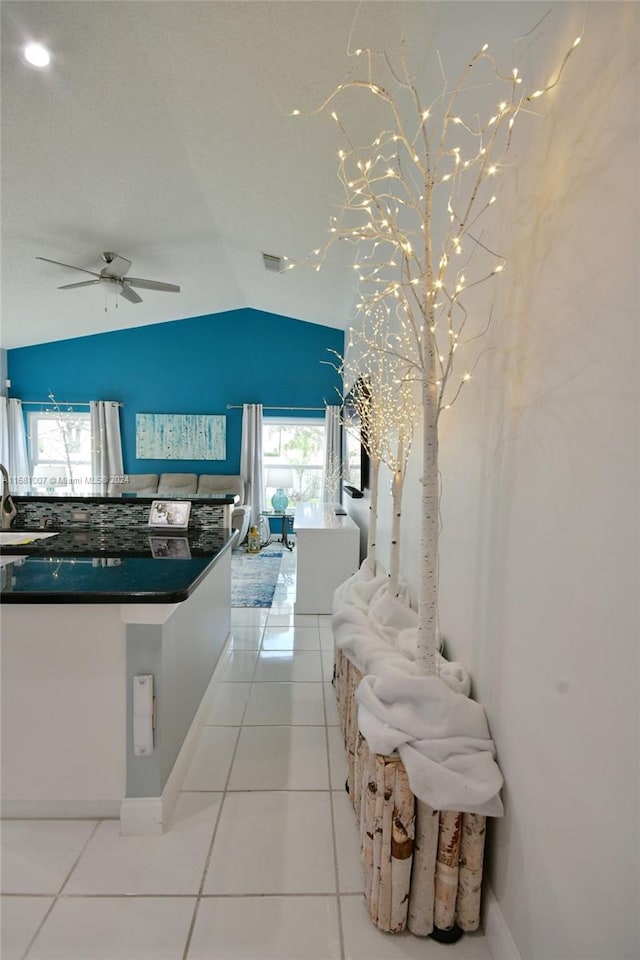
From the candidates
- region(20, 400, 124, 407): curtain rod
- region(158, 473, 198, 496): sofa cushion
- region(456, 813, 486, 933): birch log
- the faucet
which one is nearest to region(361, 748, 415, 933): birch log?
region(456, 813, 486, 933): birch log

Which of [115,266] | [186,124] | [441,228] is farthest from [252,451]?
[441,228]

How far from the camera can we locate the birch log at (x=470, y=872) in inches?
46.5

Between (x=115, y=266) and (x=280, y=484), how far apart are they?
350 cm

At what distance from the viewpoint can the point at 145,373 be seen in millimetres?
6812

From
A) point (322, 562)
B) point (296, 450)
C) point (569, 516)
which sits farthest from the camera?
point (296, 450)

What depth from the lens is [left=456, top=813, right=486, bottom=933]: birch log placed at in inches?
46.5

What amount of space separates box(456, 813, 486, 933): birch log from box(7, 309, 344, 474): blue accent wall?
6047 mm

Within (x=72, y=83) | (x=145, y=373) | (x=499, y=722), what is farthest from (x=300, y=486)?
(x=499, y=722)

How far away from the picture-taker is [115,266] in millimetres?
4109

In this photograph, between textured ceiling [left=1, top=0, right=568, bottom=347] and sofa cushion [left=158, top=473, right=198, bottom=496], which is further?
sofa cushion [left=158, top=473, right=198, bottom=496]

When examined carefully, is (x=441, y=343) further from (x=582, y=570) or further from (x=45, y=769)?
(x=45, y=769)

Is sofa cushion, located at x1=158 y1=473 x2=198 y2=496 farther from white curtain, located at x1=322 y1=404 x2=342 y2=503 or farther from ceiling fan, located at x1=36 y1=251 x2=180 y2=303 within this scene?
ceiling fan, located at x1=36 y1=251 x2=180 y2=303

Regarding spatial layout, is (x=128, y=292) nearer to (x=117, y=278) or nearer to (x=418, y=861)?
(x=117, y=278)

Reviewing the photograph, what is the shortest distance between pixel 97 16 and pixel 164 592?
2624mm
